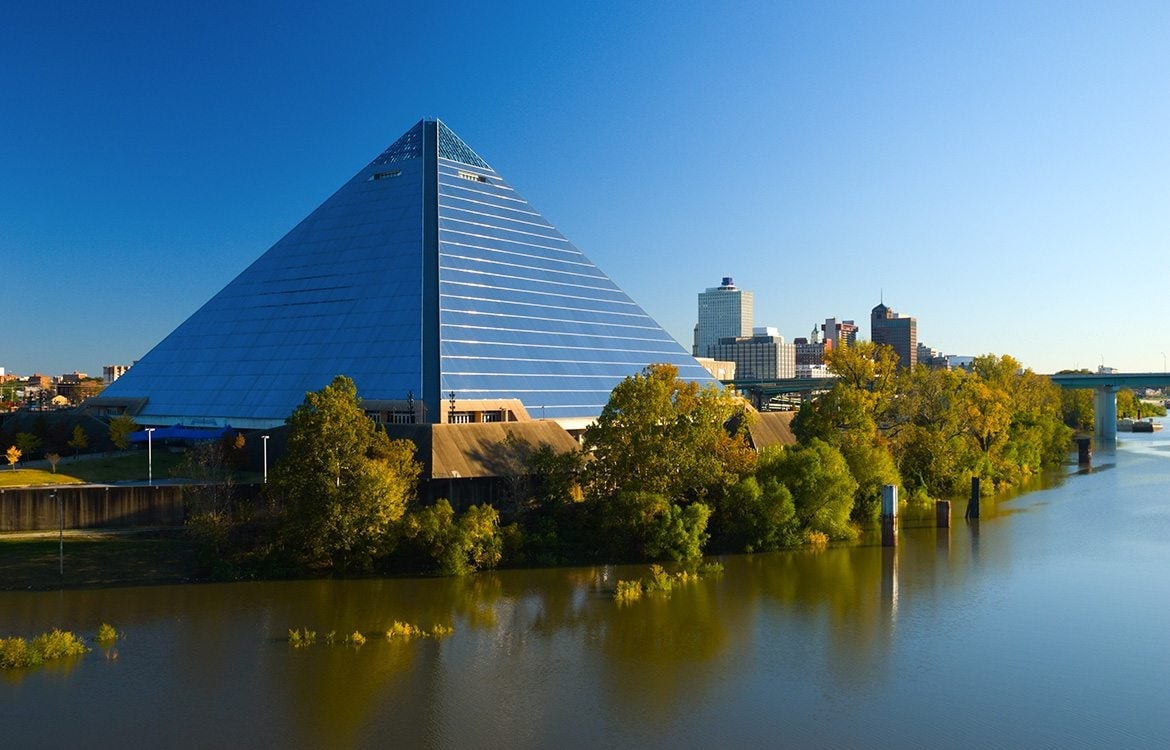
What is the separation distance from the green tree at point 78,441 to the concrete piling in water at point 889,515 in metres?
43.3

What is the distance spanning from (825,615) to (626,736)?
43.7ft

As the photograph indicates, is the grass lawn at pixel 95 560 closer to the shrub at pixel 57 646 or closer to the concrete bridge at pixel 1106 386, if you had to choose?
the shrub at pixel 57 646

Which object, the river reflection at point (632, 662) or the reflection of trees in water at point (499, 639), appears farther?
the reflection of trees in water at point (499, 639)

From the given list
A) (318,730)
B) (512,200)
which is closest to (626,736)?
Answer: (318,730)

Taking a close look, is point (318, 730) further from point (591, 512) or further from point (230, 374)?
point (230, 374)

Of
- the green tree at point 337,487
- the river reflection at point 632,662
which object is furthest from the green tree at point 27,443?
the green tree at point 337,487

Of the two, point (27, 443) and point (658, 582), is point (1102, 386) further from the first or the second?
point (27, 443)

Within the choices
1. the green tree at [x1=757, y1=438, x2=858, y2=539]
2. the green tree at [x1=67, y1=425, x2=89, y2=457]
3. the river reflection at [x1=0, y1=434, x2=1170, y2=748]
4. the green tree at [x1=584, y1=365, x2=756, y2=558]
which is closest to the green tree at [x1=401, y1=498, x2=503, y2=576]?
the river reflection at [x1=0, y1=434, x2=1170, y2=748]

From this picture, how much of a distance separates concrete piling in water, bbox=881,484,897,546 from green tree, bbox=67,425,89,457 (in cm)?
4333

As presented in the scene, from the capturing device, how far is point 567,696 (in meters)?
25.4

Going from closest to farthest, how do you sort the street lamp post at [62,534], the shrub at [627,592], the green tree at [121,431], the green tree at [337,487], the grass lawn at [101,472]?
the shrub at [627,592]
the street lamp post at [62,534]
the green tree at [337,487]
the grass lawn at [101,472]
the green tree at [121,431]

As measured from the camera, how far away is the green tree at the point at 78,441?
51.9 m

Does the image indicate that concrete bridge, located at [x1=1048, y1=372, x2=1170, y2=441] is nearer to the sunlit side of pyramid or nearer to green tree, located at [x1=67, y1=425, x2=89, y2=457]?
the sunlit side of pyramid

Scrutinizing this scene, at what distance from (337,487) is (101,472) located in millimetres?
16370
